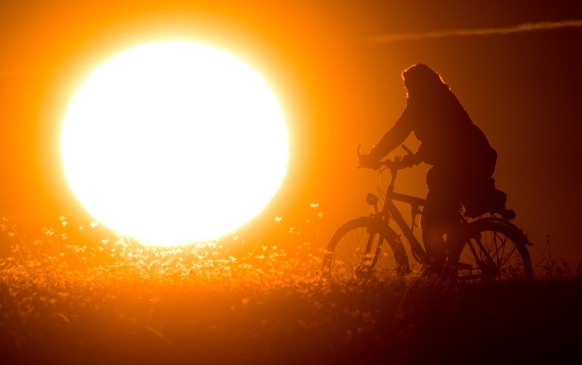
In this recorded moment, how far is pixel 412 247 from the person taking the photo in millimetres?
11062

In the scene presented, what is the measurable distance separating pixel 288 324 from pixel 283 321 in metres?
0.11

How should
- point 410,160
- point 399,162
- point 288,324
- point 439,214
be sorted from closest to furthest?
point 288,324
point 439,214
point 410,160
point 399,162

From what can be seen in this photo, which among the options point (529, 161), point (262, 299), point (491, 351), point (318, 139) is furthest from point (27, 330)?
point (318, 139)

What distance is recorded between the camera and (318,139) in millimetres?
37844

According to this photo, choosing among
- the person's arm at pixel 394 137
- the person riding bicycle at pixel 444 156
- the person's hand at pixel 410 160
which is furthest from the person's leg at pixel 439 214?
the person's arm at pixel 394 137

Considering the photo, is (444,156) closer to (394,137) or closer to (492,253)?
(394,137)

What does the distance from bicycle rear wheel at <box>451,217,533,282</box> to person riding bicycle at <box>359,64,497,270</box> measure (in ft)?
0.68

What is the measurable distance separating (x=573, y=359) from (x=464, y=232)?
245 centimetres

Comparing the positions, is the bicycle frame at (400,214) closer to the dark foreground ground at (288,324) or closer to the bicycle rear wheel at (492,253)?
the bicycle rear wheel at (492,253)

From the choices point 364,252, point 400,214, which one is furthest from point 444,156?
point 364,252

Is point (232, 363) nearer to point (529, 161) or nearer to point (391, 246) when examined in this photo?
point (391, 246)

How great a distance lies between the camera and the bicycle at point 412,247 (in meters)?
10.4

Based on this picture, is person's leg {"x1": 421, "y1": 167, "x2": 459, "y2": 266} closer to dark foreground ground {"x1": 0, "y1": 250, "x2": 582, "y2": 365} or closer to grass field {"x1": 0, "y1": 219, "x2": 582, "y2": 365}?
grass field {"x1": 0, "y1": 219, "x2": 582, "y2": 365}

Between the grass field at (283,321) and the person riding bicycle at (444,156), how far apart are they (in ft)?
2.14
